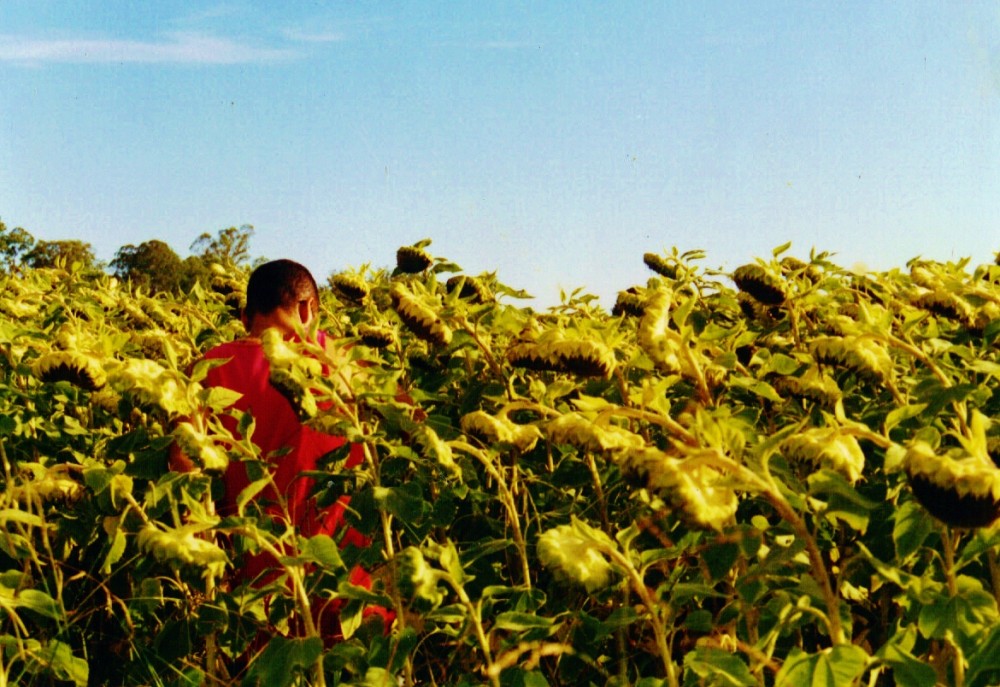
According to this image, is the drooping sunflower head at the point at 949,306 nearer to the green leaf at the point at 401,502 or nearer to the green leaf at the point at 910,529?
the green leaf at the point at 910,529

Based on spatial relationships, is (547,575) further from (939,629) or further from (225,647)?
(939,629)

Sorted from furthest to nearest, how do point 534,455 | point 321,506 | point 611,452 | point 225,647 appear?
point 534,455 < point 225,647 < point 321,506 < point 611,452

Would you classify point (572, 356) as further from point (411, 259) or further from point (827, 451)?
point (411, 259)

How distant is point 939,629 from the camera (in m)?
1.29

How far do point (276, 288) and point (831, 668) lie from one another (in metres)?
2.12

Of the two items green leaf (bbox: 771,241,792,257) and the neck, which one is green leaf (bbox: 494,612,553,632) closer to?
green leaf (bbox: 771,241,792,257)

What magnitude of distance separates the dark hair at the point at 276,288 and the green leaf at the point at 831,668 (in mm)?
2048

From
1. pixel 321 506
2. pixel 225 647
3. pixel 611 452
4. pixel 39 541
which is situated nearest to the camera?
pixel 611 452

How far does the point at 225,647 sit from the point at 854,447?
5.15ft

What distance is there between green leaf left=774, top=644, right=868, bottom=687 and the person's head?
2009 mm

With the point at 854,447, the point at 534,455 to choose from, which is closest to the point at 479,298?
the point at 534,455

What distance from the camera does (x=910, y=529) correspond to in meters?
1.29

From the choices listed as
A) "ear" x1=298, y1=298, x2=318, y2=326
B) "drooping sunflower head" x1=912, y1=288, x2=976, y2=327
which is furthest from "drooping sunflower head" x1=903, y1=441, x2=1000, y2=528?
"ear" x1=298, y1=298, x2=318, y2=326

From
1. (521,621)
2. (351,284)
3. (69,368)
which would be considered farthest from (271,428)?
(521,621)
